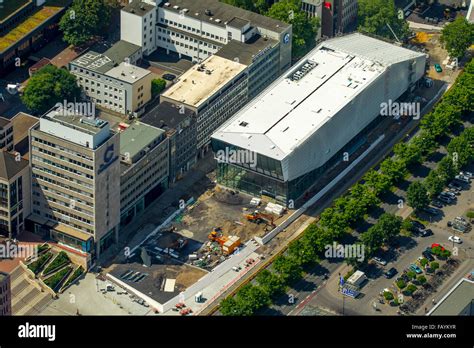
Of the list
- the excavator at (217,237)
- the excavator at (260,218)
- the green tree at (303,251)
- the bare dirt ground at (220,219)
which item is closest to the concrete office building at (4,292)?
the excavator at (217,237)

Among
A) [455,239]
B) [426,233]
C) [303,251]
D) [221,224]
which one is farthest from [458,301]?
[221,224]

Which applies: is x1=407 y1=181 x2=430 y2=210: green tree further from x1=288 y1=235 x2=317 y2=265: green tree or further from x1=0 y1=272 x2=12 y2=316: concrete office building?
x1=0 y1=272 x2=12 y2=316: concrete office building

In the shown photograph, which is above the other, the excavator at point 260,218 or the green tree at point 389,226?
the green tree at point 389,226

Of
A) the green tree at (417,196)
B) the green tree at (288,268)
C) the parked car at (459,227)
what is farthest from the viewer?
the green tree at (417,196)

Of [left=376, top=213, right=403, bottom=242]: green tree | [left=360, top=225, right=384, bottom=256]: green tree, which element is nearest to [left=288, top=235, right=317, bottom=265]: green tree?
[left=360, top=225, right=384, bottom=256]: green tree

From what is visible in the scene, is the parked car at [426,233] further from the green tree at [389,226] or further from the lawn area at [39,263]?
the lawn area at [39,263]

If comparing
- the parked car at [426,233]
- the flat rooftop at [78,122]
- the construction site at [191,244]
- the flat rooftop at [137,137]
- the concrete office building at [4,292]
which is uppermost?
the flat rooftop at [78,122]

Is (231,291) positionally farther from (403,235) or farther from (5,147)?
(5,147)

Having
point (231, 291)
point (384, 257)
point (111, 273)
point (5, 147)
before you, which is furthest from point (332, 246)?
point (5, 147)
